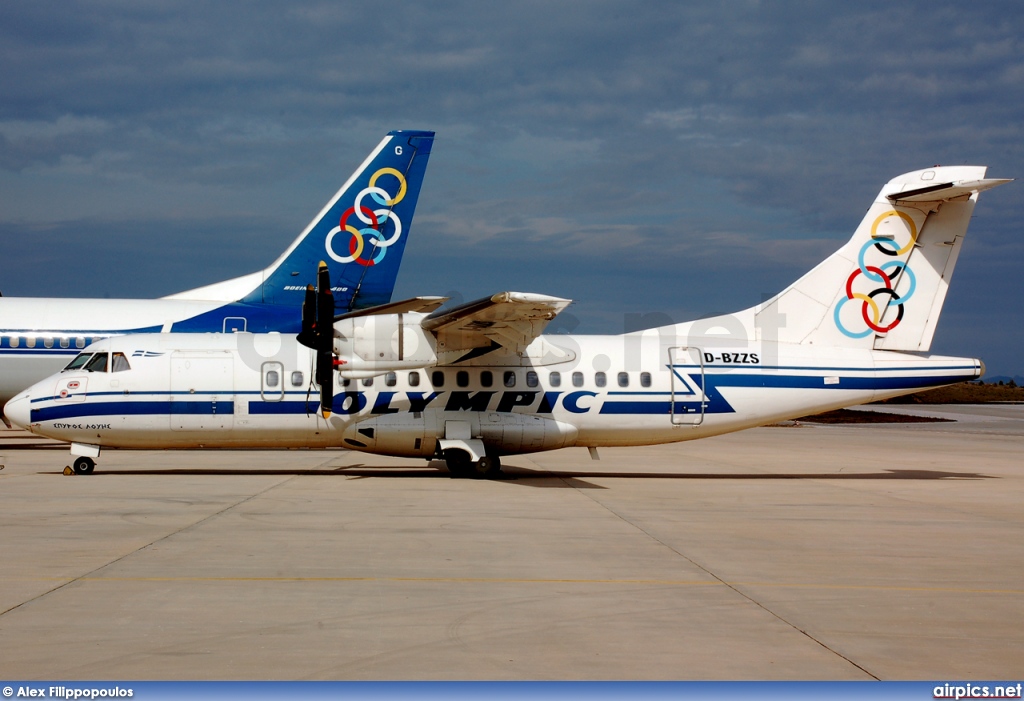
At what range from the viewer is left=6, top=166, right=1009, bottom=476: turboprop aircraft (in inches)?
695

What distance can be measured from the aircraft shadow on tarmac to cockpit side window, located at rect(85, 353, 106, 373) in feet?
6.71

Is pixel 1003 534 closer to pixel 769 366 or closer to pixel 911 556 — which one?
pixel 911 556

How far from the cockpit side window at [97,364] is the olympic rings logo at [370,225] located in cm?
702

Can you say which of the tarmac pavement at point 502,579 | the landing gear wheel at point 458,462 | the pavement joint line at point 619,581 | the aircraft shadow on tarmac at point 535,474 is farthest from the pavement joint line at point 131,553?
the landing gear wheel at point 458,462

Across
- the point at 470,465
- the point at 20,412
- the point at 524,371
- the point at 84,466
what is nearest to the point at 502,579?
the point at 470,465

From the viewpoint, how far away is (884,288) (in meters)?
19.4

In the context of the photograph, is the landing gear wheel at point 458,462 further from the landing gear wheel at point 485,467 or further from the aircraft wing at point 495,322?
the aircraft wing at point 495,322

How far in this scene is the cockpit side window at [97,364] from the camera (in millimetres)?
17969

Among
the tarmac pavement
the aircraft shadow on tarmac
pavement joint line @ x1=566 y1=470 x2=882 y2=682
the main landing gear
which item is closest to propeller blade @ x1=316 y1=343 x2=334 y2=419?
the tarmac pavement

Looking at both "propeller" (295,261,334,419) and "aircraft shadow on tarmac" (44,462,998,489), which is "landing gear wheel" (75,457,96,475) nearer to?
"aircraft shadow on tarmac" (44,462,998,489)

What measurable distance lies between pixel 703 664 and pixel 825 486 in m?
12.7

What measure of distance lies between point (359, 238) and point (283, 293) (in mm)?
2423

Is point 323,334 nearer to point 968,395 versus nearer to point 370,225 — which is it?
point 370,225

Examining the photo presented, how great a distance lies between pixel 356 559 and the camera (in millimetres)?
9812
